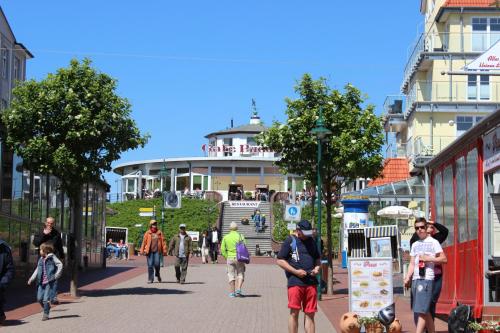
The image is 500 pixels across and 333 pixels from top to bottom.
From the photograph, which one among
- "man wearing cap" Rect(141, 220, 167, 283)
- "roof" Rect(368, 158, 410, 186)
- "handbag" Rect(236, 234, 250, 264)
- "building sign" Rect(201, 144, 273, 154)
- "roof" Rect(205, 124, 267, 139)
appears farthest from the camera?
"roof" Rect(205, 124, 267, 139)

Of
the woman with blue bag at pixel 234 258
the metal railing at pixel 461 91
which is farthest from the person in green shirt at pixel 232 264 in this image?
the metal railing at pixel 461 91

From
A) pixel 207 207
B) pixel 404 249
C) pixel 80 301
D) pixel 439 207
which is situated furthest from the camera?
pixel 207 207

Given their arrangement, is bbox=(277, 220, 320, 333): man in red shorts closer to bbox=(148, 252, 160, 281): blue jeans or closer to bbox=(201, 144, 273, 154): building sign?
bbox=(148, 252, 160, 281): blue jeans

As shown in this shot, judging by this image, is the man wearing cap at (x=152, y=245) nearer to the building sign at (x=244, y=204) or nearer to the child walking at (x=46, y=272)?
the child walking at (x=46, y=272)

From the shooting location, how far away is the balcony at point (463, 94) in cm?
4925

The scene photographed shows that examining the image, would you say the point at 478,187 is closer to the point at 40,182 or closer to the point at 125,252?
the point at 40,182

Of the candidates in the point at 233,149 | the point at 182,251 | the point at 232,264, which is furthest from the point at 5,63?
the point at 233,149

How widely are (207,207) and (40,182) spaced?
147ft

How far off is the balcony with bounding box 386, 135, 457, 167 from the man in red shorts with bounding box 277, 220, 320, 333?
31.0 meters

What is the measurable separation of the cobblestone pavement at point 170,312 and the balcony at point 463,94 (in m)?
26.6

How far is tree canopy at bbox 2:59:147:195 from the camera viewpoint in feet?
67.5

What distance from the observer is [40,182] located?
26938 millimetres

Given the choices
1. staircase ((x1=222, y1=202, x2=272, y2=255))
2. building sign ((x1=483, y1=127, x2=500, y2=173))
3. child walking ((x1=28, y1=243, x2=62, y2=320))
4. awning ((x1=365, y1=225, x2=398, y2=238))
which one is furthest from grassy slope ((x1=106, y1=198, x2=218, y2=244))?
building sign ((x1=483, y1=127, x2=500, y2=173))

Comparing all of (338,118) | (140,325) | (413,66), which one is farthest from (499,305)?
(413,66)
